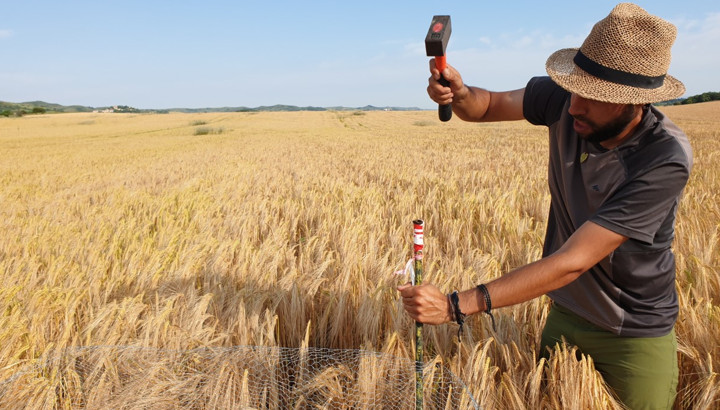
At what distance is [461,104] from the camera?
7.35ft

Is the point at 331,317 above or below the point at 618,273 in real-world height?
below

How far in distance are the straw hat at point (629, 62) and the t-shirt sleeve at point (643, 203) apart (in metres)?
0.24

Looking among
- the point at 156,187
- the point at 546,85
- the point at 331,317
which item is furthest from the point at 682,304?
the point at 156,187

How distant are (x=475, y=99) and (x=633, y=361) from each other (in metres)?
1.34

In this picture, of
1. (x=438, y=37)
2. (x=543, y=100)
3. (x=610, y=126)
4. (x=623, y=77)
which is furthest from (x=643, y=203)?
(x=438, y=37)

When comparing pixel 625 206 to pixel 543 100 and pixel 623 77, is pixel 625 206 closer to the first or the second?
pixel 623 77

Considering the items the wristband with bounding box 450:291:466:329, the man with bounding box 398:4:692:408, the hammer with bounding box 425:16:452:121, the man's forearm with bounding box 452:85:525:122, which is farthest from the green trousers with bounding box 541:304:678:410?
the hammer with bounding box 425:16:452:121

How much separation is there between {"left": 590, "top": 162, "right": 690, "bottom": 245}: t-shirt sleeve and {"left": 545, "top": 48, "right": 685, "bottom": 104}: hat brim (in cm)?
23

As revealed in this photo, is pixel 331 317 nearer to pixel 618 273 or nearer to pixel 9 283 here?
pixel 618 273

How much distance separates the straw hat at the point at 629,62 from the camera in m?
1.46

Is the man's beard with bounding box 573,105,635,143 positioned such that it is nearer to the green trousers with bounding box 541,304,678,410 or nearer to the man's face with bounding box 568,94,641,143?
the man's face with bounding box 568,94,641,143

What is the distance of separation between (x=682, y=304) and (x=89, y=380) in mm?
2549

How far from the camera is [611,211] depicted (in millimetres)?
1448

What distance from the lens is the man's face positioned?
5.02 ft
